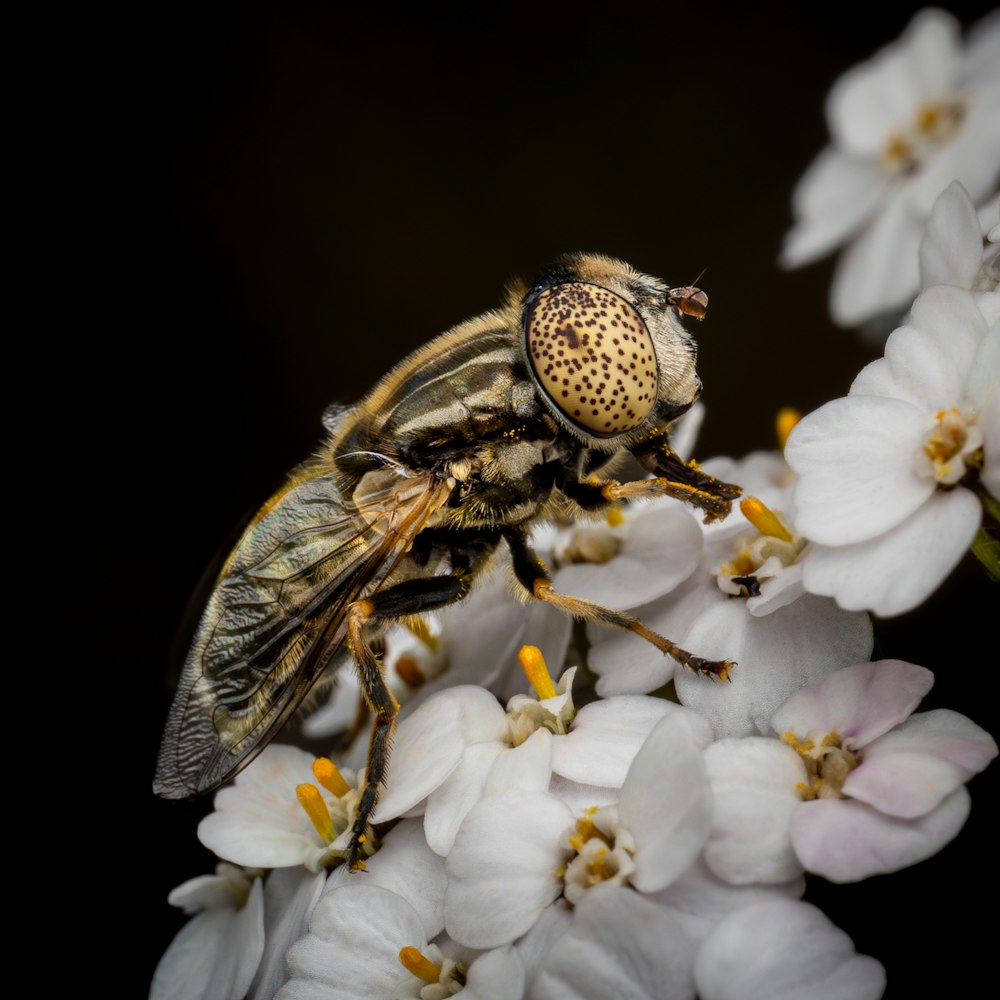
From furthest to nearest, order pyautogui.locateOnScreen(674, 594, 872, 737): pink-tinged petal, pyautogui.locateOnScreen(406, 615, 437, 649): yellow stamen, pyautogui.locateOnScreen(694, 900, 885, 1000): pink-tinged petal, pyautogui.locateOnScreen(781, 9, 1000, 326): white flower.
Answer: pyautogui.locateOnScreen(781, 9, 1000, 326): white flower
pyautogui.locateOnScreen(406, 615, 437, 649): yellow stamen
pyautogui.locateOnScreen(674, 594, 872, 737): pink-tinged petal
pyautogui.locateOnScreen(694, 900, 885, 1000): pink-tinged petal

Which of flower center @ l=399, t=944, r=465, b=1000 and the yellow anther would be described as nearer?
flower center @ l=399, t=944, r=465, b=1000

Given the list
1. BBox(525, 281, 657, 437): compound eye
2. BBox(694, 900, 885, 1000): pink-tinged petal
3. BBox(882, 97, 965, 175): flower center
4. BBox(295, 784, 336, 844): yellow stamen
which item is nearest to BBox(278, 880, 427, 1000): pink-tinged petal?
BBox(295, 784, 336, 844): yellow stamen

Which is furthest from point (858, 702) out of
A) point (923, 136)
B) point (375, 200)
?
point (375, 200)

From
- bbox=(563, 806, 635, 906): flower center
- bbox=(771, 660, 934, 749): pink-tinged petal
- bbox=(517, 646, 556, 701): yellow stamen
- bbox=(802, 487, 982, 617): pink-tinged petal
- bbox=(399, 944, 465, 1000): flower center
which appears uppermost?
bbox=(802, 487, 982, 617): pink-tinged petal

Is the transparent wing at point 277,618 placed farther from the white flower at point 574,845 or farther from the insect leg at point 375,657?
the white flower at point 574,845

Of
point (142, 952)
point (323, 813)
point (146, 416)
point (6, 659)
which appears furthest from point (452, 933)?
point (146, 416)

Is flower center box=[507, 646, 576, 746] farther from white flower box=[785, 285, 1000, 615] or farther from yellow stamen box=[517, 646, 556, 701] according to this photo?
white flower box=[785, 285, 1000, 615]

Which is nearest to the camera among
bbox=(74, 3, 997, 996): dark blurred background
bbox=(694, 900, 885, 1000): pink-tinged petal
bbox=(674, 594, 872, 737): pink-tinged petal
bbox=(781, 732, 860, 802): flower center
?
bbox=(694, 900, 885, 1000): pink-tinged petal
